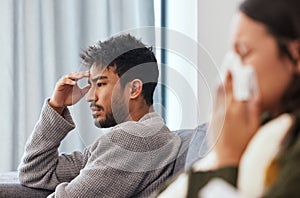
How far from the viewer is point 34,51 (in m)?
3.03

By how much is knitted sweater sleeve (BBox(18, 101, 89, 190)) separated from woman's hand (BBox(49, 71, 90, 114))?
33mm

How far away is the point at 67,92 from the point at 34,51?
1.02m

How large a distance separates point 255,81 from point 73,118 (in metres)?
1.29

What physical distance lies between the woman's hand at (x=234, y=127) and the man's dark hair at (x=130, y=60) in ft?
2.65

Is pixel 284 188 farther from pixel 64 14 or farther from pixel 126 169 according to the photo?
pixel 64 14

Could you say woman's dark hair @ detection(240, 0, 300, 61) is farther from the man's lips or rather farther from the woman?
the man's lips

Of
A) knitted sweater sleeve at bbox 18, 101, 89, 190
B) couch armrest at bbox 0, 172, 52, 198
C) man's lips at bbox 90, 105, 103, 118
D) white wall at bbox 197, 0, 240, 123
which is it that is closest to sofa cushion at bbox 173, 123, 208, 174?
man's lips at bbox 90, 105, 103, 118

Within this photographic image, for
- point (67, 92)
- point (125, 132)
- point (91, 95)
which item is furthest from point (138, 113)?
point (67, 92)

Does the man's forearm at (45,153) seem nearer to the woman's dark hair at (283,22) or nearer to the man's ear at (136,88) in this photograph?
the man's ear at (136,88)

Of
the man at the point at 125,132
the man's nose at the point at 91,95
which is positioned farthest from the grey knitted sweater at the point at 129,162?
the man's nose at the point at 91,95

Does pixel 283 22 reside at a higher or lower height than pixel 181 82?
higher

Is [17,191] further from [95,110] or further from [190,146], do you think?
[190,146]

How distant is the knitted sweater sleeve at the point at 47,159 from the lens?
1.97 metres

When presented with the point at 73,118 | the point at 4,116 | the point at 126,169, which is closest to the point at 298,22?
the point at 126,169
